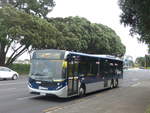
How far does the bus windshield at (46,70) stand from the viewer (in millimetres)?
14234

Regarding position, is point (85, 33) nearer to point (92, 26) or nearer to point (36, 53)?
point (92, 26)

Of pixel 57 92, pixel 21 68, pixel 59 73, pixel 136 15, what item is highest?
pixel 136 15

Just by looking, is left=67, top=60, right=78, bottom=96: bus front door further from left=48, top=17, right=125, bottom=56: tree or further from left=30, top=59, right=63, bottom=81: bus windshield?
left=48, top=17, right=125, bottom=56: tree

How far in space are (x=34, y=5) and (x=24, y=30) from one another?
871 cm

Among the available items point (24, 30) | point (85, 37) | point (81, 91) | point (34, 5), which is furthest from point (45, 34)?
point (81, 91)

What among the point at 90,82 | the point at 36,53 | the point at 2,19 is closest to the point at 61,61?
the point at 36,53

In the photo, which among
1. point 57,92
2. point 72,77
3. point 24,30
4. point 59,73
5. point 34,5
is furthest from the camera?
point 34,5

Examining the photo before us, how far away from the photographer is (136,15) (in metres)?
12.6

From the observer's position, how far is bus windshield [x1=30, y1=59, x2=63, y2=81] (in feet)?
46.7

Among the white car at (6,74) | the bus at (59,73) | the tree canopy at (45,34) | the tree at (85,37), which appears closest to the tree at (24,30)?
the tree canopy at (45,34)

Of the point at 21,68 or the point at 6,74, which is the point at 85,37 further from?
the point at 6,74

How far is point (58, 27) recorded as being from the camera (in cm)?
4456

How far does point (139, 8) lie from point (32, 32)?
28.4 meters

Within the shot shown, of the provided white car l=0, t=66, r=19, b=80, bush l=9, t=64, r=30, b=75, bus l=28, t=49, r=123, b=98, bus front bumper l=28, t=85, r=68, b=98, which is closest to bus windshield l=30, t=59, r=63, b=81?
bus l=28, t=49, r=123, b=98
